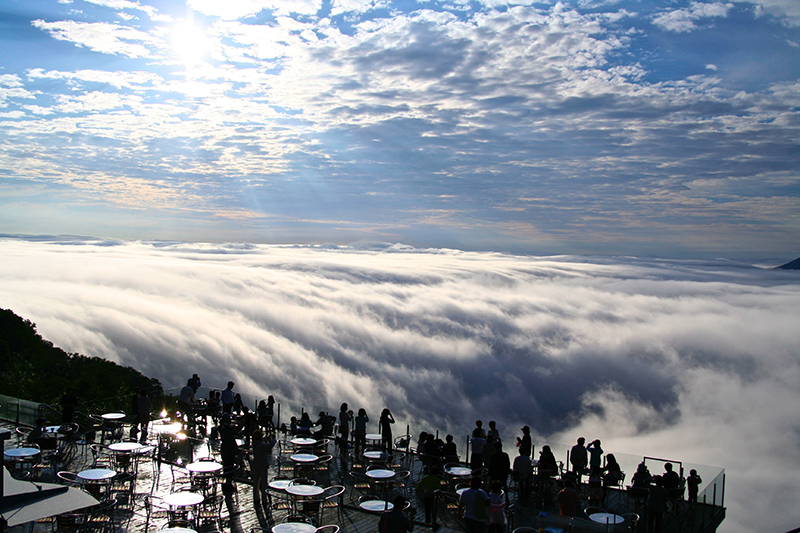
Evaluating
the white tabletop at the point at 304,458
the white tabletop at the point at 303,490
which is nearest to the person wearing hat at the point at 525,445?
the white tabletop at the point at 304,458

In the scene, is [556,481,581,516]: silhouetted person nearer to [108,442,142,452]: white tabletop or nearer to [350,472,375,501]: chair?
[350,472,375,501]: chair

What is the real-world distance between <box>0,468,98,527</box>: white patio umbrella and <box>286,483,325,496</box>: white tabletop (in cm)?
386

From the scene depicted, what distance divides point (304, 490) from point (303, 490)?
2 centimetres

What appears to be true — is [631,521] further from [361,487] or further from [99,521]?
[99,521]

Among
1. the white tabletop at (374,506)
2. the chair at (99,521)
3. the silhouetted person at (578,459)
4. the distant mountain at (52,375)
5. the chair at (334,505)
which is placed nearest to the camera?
the chair at (99,521)

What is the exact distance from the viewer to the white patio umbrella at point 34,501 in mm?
6141

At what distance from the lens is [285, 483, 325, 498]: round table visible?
32.0 feet

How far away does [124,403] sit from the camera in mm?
18344

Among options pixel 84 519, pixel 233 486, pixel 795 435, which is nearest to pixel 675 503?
pixel 233 486

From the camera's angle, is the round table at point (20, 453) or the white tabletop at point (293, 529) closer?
the white tabletop at point (293, 529)

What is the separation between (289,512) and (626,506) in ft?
25.9

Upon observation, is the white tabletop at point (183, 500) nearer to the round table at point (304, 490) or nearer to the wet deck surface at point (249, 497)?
the wet deck surface at point (249, 497)

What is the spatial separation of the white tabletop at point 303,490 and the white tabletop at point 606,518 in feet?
17.6

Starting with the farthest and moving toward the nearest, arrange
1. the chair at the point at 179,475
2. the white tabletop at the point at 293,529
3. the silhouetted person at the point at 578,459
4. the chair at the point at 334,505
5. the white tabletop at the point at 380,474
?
1. the silhouetted person at the point at 578,459
2. the chair at the point at 179,475
3. the white tabletop at the point at 380,474
4. the chair at the point at 334,505
5. the white tabletop at the point at 293,529
